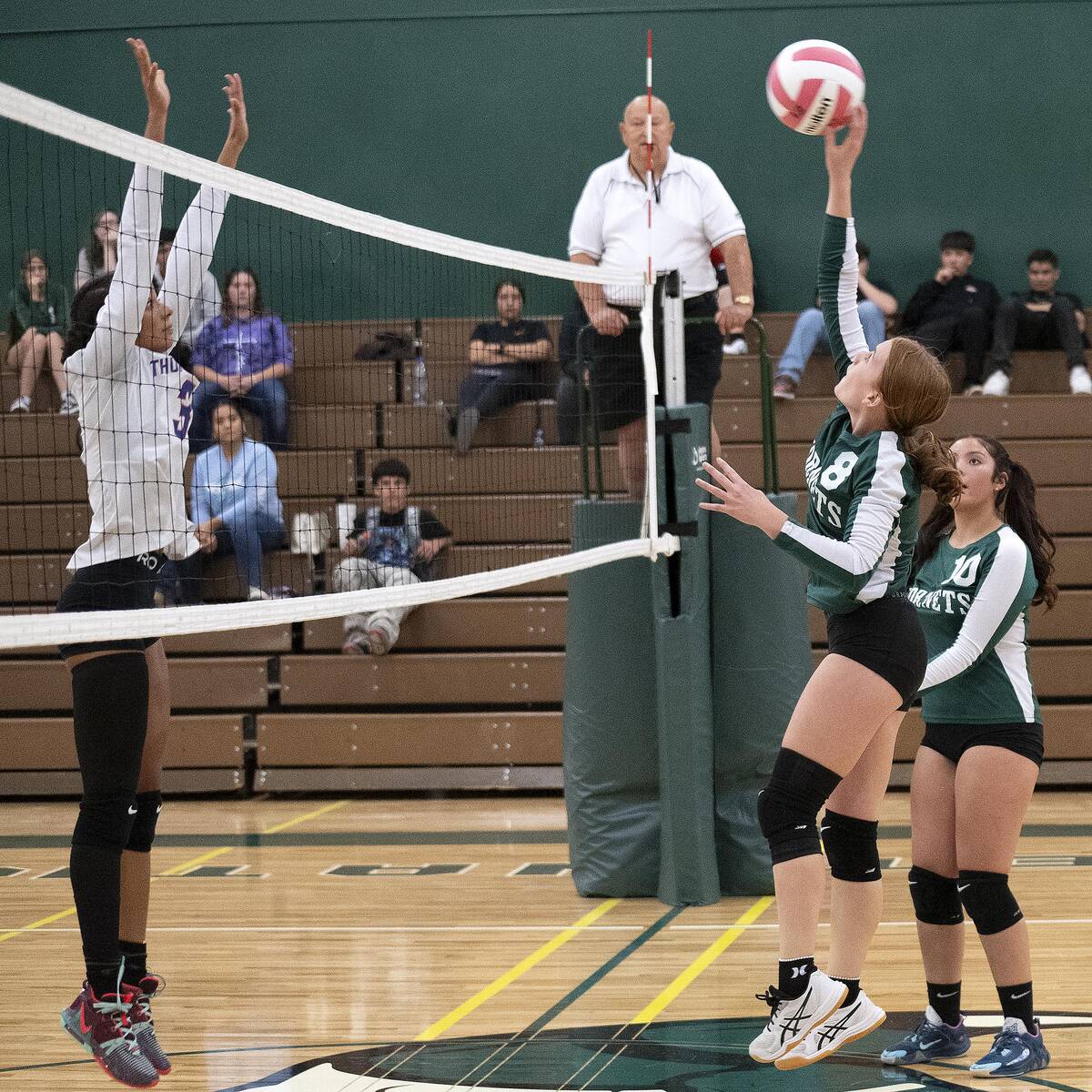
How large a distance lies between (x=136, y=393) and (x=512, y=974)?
6.98 feet

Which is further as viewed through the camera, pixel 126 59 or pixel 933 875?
pixel 126 59

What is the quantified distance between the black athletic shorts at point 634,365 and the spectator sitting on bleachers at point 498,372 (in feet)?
7.96

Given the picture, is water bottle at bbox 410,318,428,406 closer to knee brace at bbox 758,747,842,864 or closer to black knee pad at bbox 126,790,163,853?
black knee pad at bbox 126,790,163,853

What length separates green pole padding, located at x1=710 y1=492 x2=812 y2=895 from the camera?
584cm

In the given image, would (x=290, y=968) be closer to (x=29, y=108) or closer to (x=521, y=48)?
(x=29, y=108)

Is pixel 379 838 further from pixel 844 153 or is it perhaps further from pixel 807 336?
pixel 844 153

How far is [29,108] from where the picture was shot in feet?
10.2

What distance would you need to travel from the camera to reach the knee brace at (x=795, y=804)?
11.4 feet

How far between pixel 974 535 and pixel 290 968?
2486 millimetres

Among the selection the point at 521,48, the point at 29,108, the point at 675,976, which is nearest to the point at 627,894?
the point at 675,976

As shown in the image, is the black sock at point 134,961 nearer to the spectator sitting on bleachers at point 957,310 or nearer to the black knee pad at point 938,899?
the black knee pad at point 938,899

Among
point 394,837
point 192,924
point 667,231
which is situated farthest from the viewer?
point 394,837

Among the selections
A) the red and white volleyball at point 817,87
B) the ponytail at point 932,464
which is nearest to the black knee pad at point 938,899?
the ponytail at point 932,464

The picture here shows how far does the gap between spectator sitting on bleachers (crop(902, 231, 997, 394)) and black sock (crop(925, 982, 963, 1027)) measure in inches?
253
